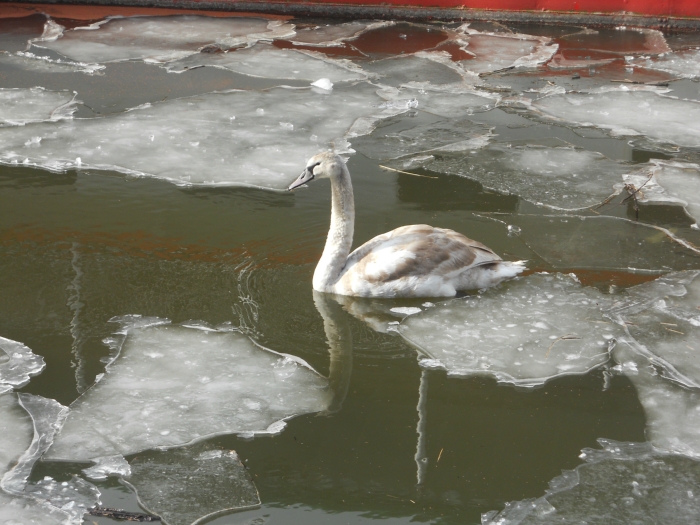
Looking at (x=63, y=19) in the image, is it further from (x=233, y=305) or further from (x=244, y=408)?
(x=244, y=408)

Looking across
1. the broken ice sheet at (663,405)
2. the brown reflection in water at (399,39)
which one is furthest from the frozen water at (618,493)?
the brown reflection in water at (399,39)

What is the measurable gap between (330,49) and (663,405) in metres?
7.22

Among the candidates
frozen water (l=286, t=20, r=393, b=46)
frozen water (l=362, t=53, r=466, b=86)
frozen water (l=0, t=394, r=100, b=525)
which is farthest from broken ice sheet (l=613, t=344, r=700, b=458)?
frozen water (l=286, t=20, r=393, b=46)

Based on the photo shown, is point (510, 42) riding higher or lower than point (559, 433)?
higher

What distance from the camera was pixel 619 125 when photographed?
7734 mm

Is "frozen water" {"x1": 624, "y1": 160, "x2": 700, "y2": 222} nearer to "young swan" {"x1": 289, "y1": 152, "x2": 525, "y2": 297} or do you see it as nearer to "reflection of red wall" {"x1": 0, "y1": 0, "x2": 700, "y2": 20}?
"young swan" {"x1": 289, "y1": 152, "x2": 525, "y2": 297}

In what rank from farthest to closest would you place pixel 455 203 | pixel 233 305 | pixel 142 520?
pixel 455 203 → pixel 233 305 → pixel 142 520

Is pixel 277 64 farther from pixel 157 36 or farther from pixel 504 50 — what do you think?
pixel 504 50

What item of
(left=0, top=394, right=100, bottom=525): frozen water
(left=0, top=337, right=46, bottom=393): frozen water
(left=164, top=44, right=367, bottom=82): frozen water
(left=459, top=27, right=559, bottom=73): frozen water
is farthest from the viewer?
(left=459, top=27, right=559, bottom=73): frozen water

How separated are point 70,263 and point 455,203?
2.63 meters

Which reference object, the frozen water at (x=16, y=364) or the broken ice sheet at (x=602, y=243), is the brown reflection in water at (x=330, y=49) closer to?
the broken ice sheet at (x=602, y=243)

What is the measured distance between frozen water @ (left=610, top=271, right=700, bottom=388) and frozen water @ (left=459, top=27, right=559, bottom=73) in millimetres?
4886

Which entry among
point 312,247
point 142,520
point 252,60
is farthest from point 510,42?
point 142,520

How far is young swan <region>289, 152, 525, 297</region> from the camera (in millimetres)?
4836
